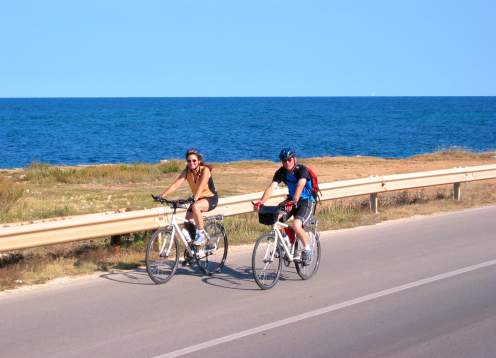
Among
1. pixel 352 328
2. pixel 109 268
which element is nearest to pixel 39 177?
pixel 109 268

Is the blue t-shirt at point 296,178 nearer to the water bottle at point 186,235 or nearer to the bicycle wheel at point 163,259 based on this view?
the water bottle at point 186,235

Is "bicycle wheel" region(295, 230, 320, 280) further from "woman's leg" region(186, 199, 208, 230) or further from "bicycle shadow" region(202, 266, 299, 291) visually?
"woman's leg" region(186, 199, 208, 230)

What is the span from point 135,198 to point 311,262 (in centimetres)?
1017

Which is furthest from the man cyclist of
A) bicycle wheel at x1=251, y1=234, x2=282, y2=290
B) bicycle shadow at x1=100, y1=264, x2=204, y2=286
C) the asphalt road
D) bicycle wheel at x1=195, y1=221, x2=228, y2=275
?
bicycle shadow at x1=100, y1=264, x2=204, y2=286

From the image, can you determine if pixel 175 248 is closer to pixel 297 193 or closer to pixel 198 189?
pixel 198 189

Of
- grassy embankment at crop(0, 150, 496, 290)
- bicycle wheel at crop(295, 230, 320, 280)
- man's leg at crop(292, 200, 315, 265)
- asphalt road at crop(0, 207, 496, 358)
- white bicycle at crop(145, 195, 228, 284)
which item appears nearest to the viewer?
asphalt road at crop(0, 207, 496, 358)

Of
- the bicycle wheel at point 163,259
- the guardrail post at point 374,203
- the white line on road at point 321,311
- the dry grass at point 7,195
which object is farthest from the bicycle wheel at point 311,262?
the dry grass at point 7,195

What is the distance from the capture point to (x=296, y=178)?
9883 millimetres

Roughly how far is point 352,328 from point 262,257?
2.09 meters

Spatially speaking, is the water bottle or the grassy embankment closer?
the water bottle

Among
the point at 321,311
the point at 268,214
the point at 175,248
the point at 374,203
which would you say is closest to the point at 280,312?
the point at 321,311

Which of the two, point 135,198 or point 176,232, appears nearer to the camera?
point 176,232

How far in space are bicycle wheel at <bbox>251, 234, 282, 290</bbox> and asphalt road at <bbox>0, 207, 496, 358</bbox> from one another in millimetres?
134

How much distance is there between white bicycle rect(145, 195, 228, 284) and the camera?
9.78 m
